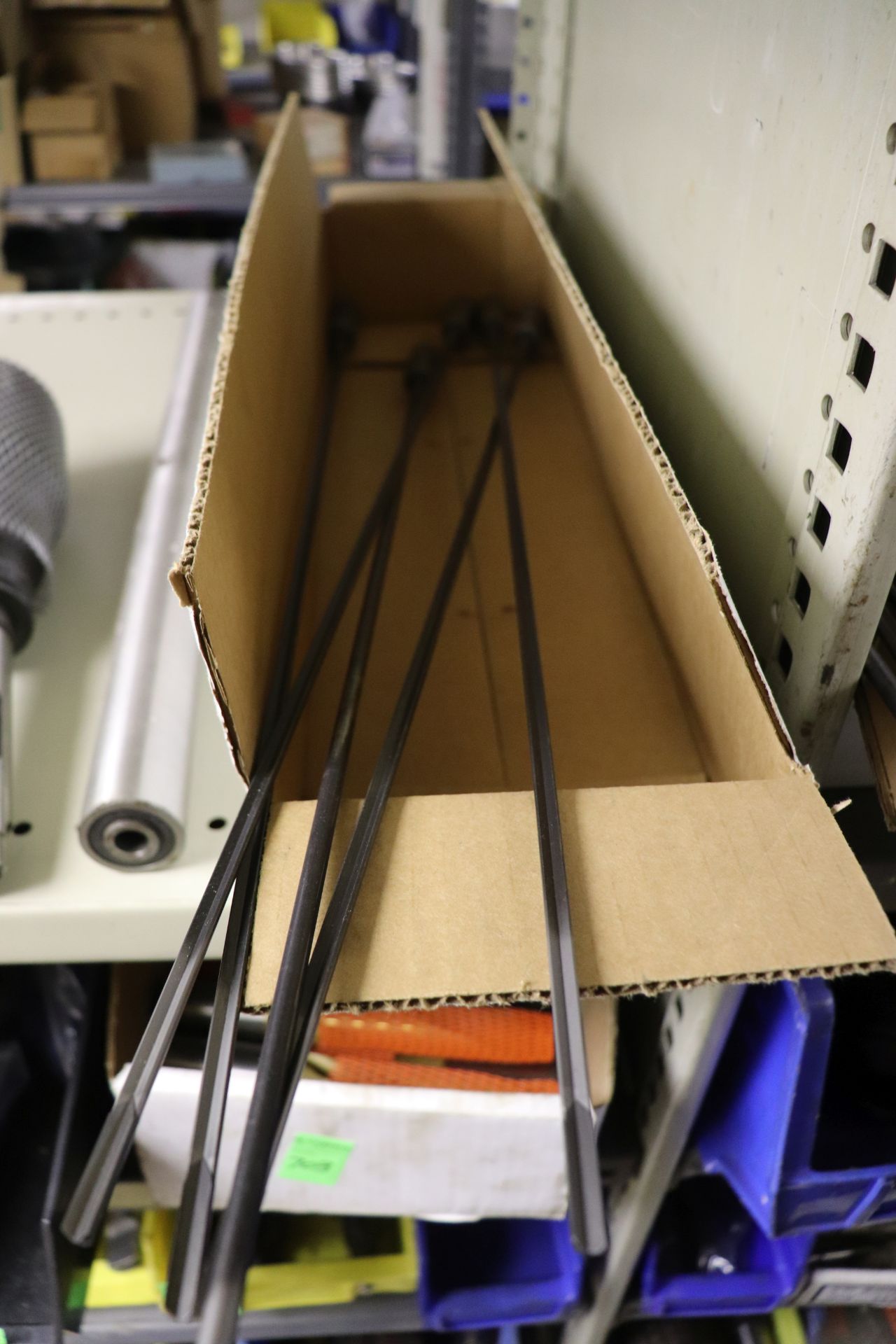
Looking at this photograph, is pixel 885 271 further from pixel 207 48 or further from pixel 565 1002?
pixel 207 48

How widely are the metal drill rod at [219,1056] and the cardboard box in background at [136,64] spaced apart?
185cm

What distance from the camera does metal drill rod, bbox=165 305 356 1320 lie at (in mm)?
303

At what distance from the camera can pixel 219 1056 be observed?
371mm

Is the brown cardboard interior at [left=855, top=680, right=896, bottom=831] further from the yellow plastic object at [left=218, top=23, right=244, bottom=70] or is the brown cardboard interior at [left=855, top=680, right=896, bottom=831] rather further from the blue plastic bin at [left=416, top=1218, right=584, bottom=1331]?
the yellow plastic object at [left=218, top=23, right=244, bottom=70]

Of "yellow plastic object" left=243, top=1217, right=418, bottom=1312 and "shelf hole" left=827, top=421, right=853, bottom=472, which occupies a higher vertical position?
"shelf hole" left=827, top=421, right=853, bottom=472

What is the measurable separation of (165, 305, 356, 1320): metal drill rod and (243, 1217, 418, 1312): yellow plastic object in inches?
20.1

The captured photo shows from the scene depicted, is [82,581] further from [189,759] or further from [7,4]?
[7,4]

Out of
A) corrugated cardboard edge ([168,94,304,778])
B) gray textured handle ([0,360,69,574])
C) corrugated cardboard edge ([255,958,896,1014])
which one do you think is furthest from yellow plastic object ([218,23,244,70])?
corrugated cardboard edge ([255,958,896,1014])

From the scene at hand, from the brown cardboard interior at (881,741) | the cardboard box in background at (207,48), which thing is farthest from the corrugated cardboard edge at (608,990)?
the cardboard box in background at (207,48)

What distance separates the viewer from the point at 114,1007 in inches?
27.1

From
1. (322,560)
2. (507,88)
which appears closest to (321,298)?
(322,560)

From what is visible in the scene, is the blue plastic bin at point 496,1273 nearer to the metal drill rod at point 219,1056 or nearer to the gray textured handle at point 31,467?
the metal drill rod at point 219,1056

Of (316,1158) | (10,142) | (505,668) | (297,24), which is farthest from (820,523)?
(297,24)

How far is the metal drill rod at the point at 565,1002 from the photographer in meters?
0.31
